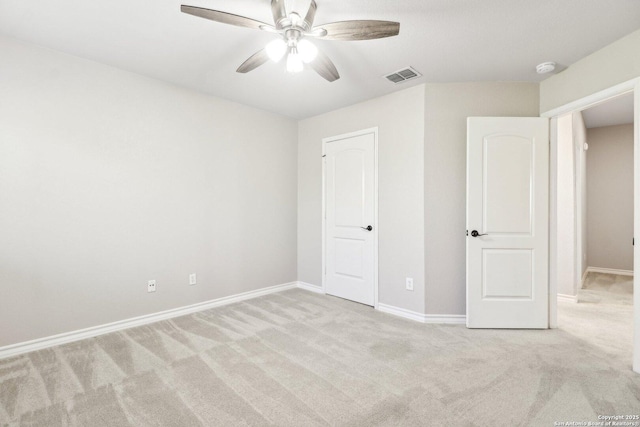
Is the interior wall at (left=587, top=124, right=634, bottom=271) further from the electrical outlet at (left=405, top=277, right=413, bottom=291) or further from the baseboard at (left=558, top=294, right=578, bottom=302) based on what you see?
the electrical outlet at (left=405, top=277, right=413, bottom=291)

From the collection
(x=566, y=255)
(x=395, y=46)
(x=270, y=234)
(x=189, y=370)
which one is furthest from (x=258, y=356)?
(x=566, y=255)

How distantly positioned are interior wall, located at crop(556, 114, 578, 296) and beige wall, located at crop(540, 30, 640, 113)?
1437 millimetres

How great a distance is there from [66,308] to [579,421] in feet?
12.3

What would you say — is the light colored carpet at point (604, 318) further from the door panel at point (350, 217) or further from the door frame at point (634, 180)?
the door panel at point (350, 217)

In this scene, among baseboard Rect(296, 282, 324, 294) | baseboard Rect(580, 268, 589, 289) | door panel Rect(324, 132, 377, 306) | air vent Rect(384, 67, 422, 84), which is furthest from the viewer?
baseboard Rect(580, 268, 589, 289)

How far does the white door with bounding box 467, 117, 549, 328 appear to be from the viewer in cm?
297

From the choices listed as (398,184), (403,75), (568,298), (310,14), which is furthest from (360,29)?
(568,298)

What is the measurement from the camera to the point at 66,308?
8.64 ft

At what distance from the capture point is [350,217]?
397 centimetres

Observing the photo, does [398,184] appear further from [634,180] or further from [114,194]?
[114,194]

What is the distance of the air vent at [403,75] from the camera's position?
2.87 metres

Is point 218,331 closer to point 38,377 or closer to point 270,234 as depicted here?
point 38,377

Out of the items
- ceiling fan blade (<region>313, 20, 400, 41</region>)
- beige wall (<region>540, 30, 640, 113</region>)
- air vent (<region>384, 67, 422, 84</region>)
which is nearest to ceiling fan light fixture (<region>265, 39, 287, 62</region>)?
ceiling fan blade (<region>313, 20, 400, 41</region>)

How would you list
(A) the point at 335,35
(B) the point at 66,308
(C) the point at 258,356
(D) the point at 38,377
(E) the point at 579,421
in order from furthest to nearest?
(B) the point at 66,308 → (C) the point at 258,356 → (D) the point at 38,377 → (A) the point at 335,35 → (E) the point at 579,421
